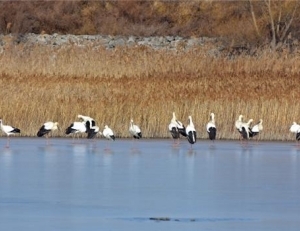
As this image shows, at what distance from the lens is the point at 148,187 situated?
11.3 metres

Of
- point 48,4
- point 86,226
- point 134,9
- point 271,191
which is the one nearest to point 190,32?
point 134,9

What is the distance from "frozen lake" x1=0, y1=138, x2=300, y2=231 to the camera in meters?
9.11

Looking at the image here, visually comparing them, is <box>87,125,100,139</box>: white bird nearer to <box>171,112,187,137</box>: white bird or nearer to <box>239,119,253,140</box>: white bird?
<box>171,112,187,137</box>: white bird

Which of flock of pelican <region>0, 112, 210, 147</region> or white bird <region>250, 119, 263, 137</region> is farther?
white bird <region>250, 119, 263, 137</region>

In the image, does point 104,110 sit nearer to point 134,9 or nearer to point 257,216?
point 257,216

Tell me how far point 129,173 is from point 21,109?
5.77m

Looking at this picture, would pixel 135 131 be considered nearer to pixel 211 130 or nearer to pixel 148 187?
pixel 211 130

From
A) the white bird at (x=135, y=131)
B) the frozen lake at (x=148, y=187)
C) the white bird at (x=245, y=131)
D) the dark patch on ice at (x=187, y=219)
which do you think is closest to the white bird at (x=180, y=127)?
the frozen lake at (x=148, y=187)

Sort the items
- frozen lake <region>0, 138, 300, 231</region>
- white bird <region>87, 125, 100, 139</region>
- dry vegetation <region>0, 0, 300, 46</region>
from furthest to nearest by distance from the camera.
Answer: dry vegetation <region>0, 0, 300, 46</region> < white bird <region>87, 125, 100, 139</region> < frozen lake <region>0, 138, 300, 231</region>

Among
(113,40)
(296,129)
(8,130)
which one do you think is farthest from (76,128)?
(113,40)

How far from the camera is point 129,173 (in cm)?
1256

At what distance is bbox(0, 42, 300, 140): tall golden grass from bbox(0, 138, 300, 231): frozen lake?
1398mm

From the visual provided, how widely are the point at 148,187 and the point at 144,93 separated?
732 cm

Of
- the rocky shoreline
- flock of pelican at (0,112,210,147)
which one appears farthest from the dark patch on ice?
the rocky shoreline
